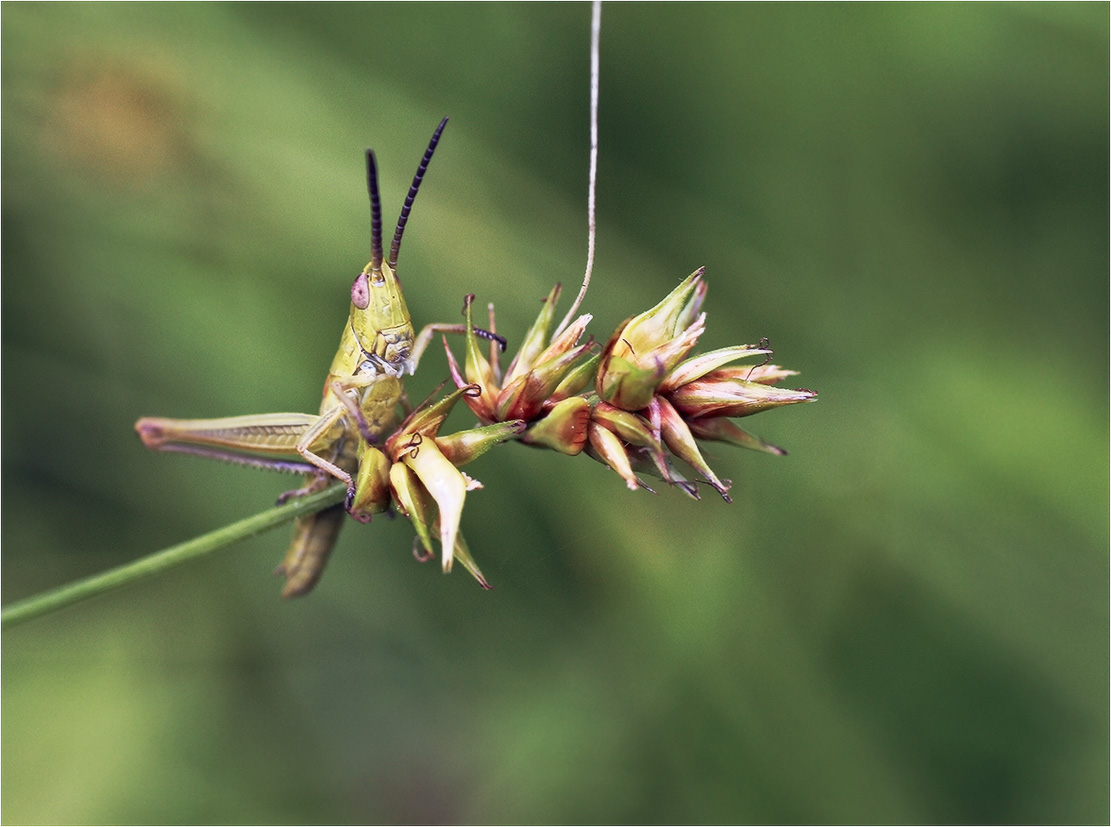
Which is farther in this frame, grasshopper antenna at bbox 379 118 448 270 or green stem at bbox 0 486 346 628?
grasshopper antenna at bbox 379 118 448 270

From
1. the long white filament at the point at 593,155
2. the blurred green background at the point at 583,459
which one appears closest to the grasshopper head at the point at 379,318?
the long white filament at the point at 593,155

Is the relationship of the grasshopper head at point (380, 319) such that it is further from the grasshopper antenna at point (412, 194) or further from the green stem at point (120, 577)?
the green stem at point (120, 577)

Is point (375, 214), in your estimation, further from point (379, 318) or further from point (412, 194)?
point (379, 318)

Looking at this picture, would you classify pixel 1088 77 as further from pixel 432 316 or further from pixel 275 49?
pixel 275 49

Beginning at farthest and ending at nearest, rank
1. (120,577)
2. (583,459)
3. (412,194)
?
(583,459), (412,194), (120,577)

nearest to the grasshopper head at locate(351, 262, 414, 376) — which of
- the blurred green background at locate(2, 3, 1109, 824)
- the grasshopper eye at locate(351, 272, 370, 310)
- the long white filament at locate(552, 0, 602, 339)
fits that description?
the grasshopper eye at locate(351, 272, 370, 310)

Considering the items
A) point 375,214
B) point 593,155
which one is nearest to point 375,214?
point 375,214

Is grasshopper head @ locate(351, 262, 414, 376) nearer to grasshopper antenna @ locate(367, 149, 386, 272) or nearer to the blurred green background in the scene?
grasshopper antenna @ locate(367, 149, 386, 272)
